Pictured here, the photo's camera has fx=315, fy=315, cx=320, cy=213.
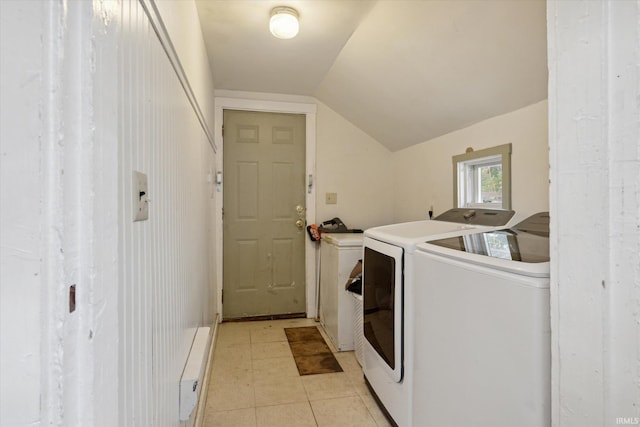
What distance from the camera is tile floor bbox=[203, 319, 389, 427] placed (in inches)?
65.6

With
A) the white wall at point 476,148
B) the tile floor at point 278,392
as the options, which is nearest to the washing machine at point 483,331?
the white wall at point 476,148

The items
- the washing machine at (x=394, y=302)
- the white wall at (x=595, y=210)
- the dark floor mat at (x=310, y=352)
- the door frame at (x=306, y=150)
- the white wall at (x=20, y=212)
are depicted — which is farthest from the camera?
the door frame at (x=306, y=150)

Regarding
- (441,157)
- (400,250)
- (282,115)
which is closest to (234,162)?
(282,115)

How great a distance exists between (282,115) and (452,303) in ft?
8.12

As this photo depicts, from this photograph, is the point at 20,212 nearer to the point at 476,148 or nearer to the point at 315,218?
the point at 476,148

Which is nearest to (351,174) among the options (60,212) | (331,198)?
(331,198)

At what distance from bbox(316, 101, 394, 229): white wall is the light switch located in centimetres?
243

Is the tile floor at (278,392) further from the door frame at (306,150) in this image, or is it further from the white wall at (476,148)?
the white wall at (476,148)

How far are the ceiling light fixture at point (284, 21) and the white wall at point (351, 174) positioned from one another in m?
1.37

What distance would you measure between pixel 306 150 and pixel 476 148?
156cm

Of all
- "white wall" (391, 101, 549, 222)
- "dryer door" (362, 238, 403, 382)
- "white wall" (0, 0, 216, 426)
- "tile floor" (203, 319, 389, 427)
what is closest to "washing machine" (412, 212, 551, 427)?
"dryer door" (362, 238, 403, 382)

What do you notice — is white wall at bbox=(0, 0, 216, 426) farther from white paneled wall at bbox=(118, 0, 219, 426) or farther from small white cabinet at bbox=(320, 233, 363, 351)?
small white cabinet at bbox=(320, 233, 363, 351)

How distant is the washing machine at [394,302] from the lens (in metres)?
1.41

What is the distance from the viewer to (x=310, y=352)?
2406 millimetres
